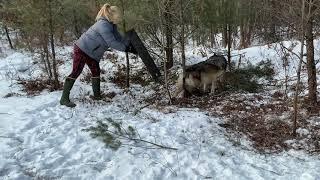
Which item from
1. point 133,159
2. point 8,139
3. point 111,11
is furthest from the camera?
point 111,11

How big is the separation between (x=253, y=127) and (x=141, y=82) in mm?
3716

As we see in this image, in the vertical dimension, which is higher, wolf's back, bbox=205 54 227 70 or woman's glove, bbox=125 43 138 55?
woman's glove, bbox=125 43 138 55

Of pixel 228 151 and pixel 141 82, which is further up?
pixel 141 82

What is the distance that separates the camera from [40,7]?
8.24 metres

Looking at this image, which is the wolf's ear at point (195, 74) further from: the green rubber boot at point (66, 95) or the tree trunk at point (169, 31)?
the green rubber boot at point (66, 95)

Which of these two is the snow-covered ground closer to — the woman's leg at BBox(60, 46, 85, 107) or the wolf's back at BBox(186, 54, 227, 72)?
the woman's leg at BBox(60, 46, 85, 107)

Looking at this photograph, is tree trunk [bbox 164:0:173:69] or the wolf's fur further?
the wolf's fur

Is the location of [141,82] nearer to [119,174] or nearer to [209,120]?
[209,120]

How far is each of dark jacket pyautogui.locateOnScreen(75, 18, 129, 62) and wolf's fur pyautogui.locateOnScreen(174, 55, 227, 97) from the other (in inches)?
66.8

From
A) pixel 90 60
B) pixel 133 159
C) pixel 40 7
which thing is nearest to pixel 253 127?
pixel 133 159

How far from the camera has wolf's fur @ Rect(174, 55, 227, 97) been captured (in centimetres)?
855

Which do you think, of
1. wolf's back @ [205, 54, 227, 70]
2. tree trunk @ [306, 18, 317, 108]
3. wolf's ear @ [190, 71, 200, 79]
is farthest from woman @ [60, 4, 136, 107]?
tree trunk @ [306, 18, 317, 108]

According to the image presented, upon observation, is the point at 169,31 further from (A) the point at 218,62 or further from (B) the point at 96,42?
(B) the point at 96,42

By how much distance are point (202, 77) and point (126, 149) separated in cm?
357
